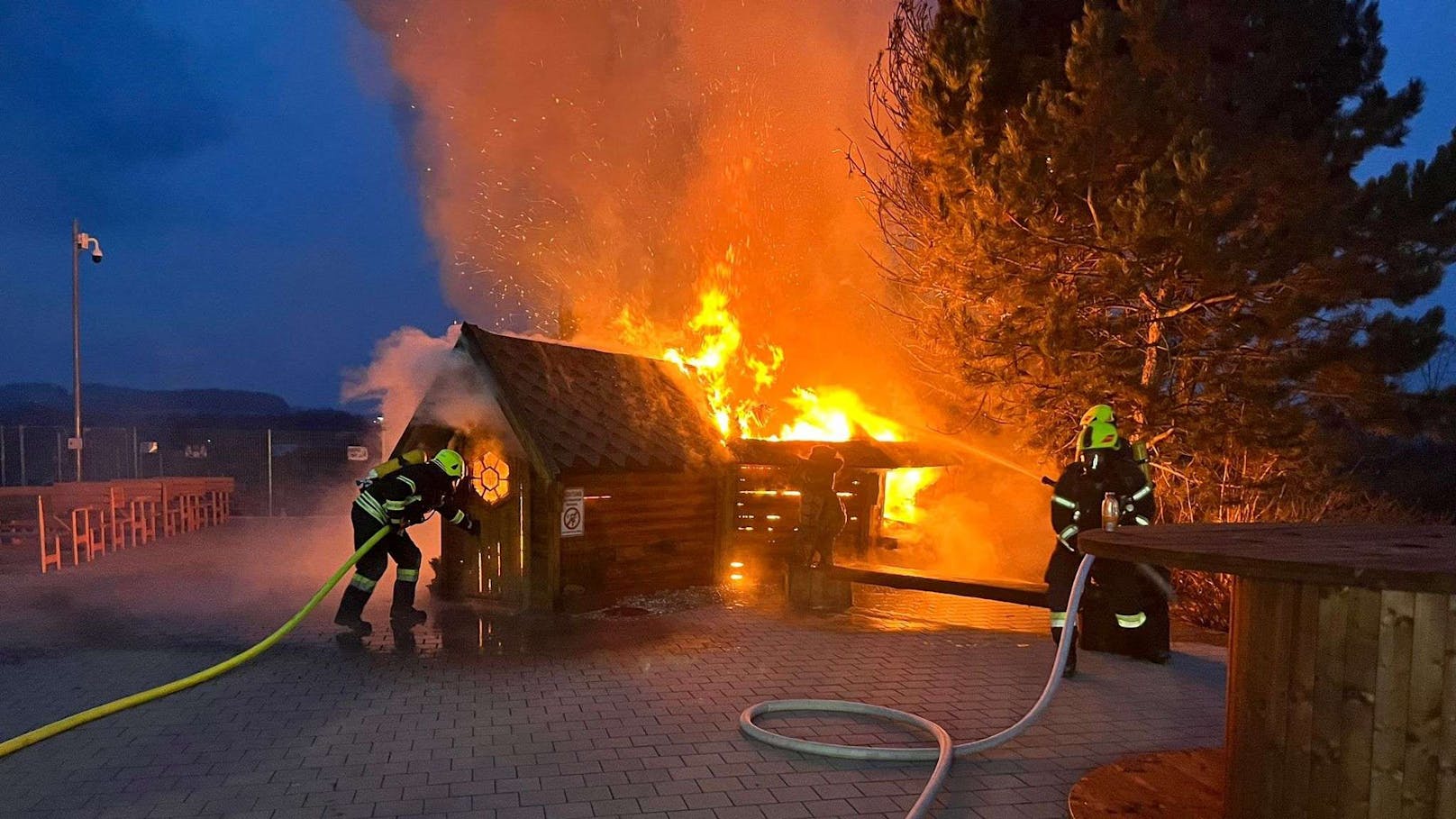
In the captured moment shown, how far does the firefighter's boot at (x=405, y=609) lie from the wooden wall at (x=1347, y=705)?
7078 millimetres

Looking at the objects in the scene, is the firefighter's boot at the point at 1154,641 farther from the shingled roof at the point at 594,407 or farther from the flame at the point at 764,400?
the flame at the point at 764,400

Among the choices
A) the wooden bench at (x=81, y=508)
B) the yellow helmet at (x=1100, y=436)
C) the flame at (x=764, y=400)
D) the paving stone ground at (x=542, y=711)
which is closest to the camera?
the paving stone ground at (x=542, y=711)

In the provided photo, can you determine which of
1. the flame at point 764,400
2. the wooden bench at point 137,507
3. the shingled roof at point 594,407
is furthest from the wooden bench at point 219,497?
the shingled roof at point 594,407

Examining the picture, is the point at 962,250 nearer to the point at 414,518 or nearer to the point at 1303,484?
the point at 1303,484

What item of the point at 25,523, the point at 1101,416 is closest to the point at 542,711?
the point at 1101,416

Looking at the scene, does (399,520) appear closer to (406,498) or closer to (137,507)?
(406,498)

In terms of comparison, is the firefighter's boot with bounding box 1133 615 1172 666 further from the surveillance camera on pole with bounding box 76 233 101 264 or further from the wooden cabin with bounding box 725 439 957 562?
the surveillance camera on pole with bounding box 76 233 101 264

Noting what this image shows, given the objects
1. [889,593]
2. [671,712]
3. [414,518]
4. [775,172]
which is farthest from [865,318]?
[671,712]

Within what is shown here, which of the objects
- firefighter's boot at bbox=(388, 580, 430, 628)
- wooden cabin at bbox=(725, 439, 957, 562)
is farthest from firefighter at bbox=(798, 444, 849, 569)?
firefighter's boot at bbox=(388, 580, 430, 628)

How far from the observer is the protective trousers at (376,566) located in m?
8.11

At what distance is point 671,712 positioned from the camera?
19.6ft

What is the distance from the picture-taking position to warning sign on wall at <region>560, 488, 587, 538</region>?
9125 mm

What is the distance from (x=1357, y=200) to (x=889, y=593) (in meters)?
7.06

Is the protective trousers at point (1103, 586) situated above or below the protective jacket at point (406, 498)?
below
